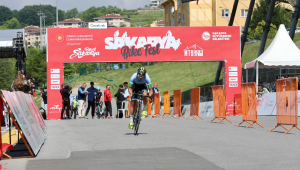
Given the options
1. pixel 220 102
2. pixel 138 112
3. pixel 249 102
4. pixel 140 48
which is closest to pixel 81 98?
pixel 140 48

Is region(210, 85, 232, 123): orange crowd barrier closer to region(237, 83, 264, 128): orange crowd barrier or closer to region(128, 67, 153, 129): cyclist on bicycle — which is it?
region(237, 83, 264, 128): orange crowd barrier

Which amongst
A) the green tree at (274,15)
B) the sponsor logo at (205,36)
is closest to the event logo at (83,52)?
the sponsor logo at (205,36)

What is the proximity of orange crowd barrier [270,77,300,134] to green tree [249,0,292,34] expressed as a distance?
55.3 m

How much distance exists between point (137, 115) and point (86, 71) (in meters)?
69.2

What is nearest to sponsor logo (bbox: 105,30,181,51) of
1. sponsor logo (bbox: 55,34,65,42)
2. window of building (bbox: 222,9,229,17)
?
sponsor logo (bbox: 55,34,65,42)

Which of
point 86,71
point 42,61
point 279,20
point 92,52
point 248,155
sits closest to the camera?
point 248,155

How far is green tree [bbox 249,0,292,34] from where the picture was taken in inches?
2601

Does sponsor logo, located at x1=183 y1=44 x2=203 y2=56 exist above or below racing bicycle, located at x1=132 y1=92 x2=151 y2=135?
above

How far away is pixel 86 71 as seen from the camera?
79375 mm

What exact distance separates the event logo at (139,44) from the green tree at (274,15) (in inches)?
1713

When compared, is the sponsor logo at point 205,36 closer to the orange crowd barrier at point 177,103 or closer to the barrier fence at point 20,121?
the orange crowd barrier at point 177,103

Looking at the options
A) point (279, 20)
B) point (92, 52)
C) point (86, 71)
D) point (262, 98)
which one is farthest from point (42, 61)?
point (262, 98)

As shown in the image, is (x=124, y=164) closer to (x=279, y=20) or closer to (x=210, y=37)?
(x=210, y=37)

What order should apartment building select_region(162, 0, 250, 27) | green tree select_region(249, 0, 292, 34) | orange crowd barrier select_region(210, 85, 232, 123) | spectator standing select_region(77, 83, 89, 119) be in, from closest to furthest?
1. orange crowd barrier select_region(210, 85, 232, 123)
2. spectator standing select_region(77, 83, 89, 119)
3. green tree select_region(249, 0, 292, 34)
4. apartment building select_region(162, 0, 250, 27)
